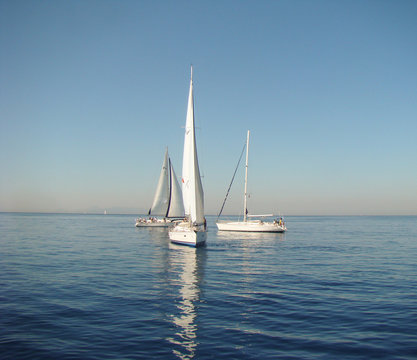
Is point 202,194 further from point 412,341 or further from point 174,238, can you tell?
point 412,341

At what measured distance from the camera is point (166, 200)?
81812mm

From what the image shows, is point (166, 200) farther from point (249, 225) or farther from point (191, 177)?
point (191, 177)

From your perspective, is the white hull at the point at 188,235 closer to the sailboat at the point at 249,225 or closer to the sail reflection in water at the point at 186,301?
the sail reflection in water at the point at 186,301

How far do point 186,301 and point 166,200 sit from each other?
214 ft

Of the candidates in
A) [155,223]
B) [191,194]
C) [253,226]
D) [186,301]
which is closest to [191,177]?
[191,194]

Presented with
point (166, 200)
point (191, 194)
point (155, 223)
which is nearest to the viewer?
point (191, 194)

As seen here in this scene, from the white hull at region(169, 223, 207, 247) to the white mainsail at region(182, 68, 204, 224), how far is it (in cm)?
112

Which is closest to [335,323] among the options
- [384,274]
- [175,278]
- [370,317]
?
[370,317]

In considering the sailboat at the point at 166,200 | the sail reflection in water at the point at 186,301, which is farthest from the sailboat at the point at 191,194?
the sailboat at the point at 166,200

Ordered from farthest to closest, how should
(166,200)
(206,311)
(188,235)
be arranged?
(166,200) < (188,235) < (206,311)

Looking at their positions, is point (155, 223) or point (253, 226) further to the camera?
point (155, 223)

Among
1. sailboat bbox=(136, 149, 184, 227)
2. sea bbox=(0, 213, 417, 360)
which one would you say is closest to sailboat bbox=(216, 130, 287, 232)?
sailboat bbox=(136, 149, 184, 227)

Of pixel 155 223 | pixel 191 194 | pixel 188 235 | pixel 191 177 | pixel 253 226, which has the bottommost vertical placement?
pixel 155 223

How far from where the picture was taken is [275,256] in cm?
3497
